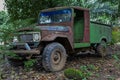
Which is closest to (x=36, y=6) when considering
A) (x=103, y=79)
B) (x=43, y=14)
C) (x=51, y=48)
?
(x=43, y=14)

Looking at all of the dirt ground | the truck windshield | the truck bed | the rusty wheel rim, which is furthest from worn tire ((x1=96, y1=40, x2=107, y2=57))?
the rusty wheel rim

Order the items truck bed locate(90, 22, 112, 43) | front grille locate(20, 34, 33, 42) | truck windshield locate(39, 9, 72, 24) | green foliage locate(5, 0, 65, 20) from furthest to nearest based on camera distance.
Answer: green foliage locate(5, 0, 65, 20)
truck bed locate(90, 22, 112, 43)
truck windshield locate(39, 9, 72, 24)
front grille locate(20, 34, 33, 42)

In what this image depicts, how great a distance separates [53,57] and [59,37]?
71cm

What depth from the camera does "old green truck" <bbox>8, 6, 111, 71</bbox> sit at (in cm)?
695

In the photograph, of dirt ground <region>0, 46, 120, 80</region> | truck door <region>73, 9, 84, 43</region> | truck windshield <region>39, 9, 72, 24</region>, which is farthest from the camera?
truck door <region>73, 9, 84, 43</region>

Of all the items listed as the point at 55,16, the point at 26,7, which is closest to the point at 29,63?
the point at 55,16

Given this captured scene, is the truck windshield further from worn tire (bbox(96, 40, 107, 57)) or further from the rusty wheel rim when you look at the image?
worn tire (bbox(96, 40, 107, 57))

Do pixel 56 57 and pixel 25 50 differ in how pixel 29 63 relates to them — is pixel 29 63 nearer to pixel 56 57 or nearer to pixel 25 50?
pixel 25 50

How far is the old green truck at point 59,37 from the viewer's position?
273 inches

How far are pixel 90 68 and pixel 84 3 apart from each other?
6737 mm

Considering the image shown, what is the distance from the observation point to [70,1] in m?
11.6

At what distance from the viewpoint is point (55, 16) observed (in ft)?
28.0

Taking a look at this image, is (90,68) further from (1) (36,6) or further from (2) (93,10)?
(2) (93,10)

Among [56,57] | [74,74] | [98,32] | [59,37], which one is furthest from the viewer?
[98,32]
